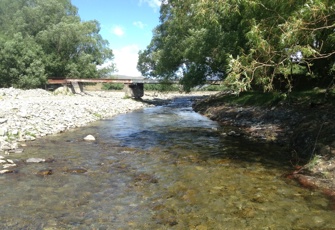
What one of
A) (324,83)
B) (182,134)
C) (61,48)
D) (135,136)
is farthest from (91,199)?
(61,48)

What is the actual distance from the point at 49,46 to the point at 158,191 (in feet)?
189

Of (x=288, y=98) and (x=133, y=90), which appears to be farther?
(x=133, y=90)

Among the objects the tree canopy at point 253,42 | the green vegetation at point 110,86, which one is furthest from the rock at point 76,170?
the green vegetation at point 110,86

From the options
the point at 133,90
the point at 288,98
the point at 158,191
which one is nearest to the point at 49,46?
the point at 133,90

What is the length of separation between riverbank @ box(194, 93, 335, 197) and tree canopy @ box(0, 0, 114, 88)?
38.1 m

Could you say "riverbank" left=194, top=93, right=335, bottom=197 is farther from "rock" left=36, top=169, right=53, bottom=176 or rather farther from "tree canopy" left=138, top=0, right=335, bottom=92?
"rock" left=36, top=169, right=53, bottom=176

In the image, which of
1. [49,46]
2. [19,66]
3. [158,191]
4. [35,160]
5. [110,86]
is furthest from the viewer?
[110,86]

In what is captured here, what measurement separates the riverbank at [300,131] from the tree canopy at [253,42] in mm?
2119

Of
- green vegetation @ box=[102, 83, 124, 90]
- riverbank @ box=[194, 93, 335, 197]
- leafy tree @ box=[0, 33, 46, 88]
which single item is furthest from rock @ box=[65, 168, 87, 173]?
green vegetation @ box=[102, 83, 124, 90]

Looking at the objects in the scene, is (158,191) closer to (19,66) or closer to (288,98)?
(288,98)

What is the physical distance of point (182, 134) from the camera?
58.2ft

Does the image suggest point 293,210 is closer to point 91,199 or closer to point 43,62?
point 91,199

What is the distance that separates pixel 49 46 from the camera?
58406 millimetres

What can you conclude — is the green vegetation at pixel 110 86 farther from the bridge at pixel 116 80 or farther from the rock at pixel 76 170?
the rock at pixel 76 170
